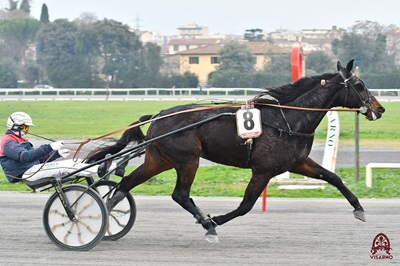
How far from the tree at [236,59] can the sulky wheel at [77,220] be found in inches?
2365

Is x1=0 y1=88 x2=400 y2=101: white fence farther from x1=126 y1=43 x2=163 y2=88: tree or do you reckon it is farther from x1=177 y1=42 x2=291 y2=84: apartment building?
x1=177 y1=42 x2=291 y2=84: apartment building

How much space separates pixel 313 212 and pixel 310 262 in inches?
120

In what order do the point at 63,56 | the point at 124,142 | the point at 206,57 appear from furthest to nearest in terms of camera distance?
the point at 206,57
the point at 63,56
the point at 124,142

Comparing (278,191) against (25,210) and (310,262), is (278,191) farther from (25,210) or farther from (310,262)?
(310,262)

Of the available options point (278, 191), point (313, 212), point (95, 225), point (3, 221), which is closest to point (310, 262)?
point (95, 225)

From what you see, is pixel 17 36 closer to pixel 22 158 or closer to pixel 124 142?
pixel 124 142

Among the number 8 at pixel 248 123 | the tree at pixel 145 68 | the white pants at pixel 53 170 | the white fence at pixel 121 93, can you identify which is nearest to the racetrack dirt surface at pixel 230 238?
the white pants at pixel 53 170

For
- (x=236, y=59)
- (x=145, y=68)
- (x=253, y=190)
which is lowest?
(x=145, y=68)

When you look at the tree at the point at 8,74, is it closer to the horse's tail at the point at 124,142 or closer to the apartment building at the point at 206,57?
the apartment building at the point at 206,57

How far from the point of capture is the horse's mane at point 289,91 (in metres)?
8.63

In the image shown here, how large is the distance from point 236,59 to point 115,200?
61.0 meters

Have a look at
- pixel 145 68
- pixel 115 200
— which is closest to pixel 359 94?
pixel 115 200

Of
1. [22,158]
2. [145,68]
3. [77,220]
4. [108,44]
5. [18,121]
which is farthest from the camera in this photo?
[108,44]

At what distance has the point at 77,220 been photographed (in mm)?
8195
